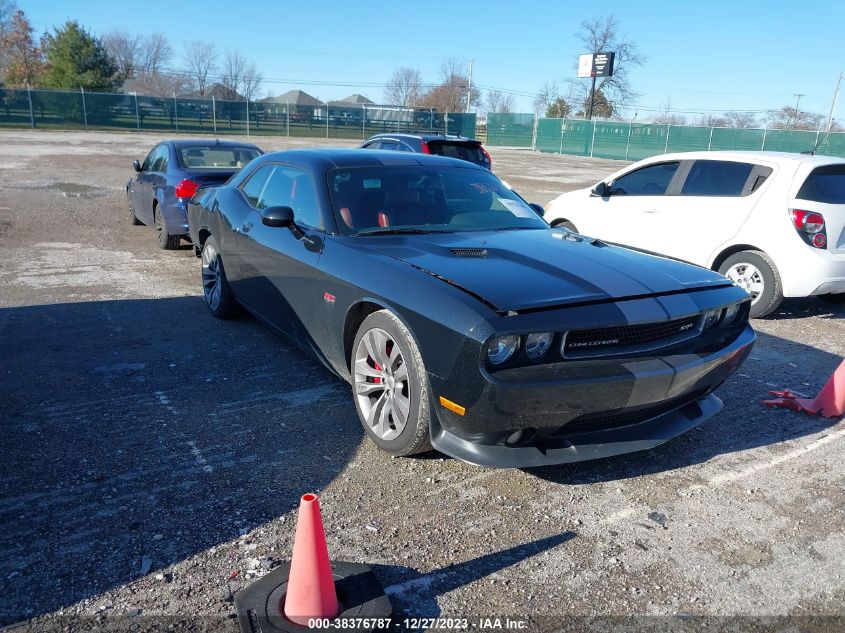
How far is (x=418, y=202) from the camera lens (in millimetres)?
4449

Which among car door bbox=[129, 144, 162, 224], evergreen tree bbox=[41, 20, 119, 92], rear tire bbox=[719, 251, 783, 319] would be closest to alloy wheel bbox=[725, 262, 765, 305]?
rear tire bbox=[719, 251, 783, 319]

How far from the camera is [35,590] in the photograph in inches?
97.3

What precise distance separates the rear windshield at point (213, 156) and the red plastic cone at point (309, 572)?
7388 millimetres

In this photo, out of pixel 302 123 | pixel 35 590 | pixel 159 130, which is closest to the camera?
pixel 35 590

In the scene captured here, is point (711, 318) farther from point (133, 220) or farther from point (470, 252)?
point (133, 220)

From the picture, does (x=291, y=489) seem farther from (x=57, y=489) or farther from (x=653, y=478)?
(x=653, y=478)

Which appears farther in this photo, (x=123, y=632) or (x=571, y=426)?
(x=571, y=426)

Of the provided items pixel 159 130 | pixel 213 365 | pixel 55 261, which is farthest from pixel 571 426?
pixel 159 130

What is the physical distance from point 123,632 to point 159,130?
149 feet

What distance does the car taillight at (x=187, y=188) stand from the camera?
829cm

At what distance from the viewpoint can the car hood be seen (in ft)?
10.2

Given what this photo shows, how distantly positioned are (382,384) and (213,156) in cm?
657

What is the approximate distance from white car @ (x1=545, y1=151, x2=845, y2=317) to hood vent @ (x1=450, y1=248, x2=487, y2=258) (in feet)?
10.0

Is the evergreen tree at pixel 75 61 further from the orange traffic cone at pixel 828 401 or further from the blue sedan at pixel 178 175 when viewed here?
the orange traffic cone at pixel 828 401
